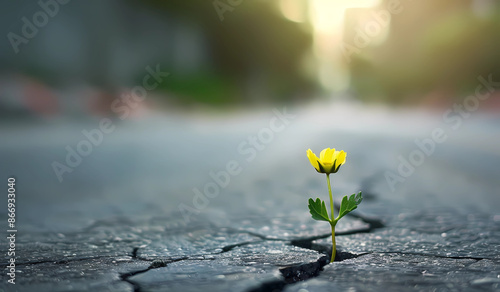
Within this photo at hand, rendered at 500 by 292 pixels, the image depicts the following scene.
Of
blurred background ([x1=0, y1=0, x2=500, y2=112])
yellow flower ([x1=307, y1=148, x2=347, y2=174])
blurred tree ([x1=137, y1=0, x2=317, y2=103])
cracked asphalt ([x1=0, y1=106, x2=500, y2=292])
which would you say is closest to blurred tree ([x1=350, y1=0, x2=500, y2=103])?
blurred background ([x1=0, y1=0, x2=500, y2=112])

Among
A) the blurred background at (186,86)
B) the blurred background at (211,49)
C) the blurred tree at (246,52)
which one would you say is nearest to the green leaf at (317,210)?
the blurred background at (186,86)

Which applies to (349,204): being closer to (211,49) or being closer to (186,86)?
(186,86)

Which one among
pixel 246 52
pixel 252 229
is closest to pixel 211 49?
pixel 246 52

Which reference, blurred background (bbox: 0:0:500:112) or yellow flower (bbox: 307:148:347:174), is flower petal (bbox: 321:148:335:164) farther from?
blurred background (bbox: 0:0:500:112)

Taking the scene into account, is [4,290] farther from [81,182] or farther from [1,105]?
[1,105]

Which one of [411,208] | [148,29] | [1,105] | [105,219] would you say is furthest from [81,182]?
[148,29]

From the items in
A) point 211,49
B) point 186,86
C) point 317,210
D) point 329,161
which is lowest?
point 317,210
